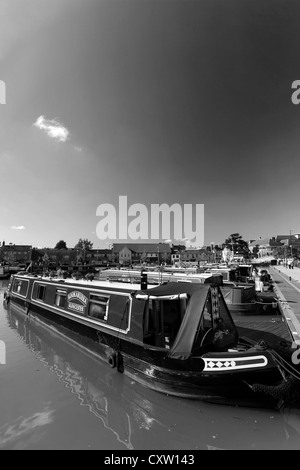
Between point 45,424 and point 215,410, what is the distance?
3933mm

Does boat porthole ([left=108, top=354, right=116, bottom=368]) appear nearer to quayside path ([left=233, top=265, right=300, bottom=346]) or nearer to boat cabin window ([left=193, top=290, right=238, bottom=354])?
boat cabin window ([left=193, top=290, right=238, bottom=354])

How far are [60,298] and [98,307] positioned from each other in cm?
412

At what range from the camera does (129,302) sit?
8.57 meters

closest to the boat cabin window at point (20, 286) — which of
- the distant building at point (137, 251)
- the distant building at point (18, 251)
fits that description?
the distant building at point (137, 251)

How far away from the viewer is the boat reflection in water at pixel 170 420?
5.53 meters

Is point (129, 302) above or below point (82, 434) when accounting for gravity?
above

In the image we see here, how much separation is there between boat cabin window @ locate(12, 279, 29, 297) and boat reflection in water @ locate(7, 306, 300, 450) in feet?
37.2

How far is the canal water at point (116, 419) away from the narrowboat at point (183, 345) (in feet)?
1.16

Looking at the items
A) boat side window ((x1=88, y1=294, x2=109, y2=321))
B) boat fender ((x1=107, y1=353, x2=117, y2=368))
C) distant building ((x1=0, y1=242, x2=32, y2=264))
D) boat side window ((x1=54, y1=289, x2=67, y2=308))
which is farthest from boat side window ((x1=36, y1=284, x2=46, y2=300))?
distant building ((x1=0, y1=242, x2=32, y2=264))

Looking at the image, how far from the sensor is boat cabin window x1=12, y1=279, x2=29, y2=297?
18689 mm

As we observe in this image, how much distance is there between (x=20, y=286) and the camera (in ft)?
65.6

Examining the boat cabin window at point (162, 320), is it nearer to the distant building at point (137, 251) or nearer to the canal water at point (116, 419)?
the canal water at point (116, 419)
